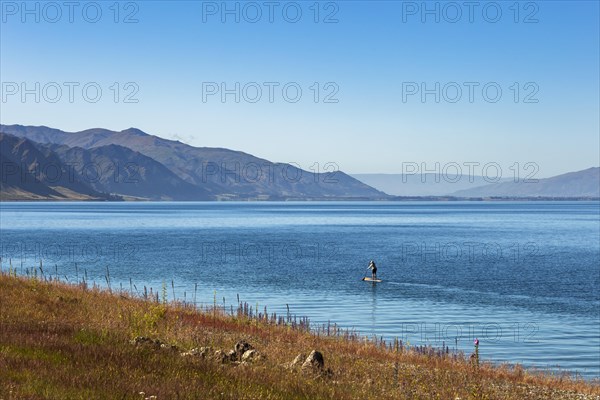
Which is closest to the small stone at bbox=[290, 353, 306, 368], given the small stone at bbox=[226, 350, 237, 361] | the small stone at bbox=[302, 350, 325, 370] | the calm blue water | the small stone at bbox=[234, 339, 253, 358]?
the small stone at bbox=[302, 350, 325, 370]

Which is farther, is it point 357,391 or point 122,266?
point 122,266

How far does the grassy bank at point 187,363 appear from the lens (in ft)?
40.2

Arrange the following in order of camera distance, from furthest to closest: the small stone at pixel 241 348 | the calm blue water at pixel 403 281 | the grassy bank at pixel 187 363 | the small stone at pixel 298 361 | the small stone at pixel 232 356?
1. the calm blue water at pixel 403 281
2. the small stone at pixel 241 348
3. the small stone at pixel 298 361
4. the small stone at pixel 232 356
5. the grassy bank at pixel 187 363

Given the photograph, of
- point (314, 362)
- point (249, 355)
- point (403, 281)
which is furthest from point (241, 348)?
point (403, 281)

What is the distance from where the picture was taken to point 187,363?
14984mm

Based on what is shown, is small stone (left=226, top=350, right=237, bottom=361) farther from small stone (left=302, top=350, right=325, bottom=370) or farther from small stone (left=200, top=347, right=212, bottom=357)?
small stone (left=302, top=350, right=325, bottom=370)

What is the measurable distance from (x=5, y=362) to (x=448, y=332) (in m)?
32.2

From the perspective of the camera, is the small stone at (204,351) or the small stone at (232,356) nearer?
the small stone at (204,351)

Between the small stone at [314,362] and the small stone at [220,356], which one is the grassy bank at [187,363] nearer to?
the small stone at [220,356]

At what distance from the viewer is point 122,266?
76.6m

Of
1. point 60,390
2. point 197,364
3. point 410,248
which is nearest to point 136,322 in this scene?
point 197,364

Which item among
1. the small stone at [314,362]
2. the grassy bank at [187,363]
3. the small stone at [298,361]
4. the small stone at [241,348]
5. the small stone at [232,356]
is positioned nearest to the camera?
the grassy bank at [187,363]

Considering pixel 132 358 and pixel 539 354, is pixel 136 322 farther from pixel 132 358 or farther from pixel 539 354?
pixel 539 354

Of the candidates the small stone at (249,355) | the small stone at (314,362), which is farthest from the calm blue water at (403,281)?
the small stone at (249,355)
